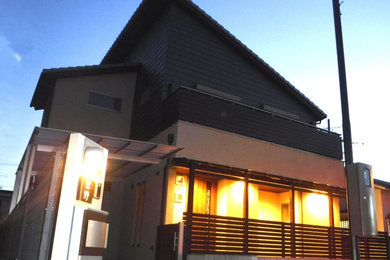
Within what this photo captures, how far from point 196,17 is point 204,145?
5815 millimetres

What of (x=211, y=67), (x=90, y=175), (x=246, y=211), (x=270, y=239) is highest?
(x=211, y=67)

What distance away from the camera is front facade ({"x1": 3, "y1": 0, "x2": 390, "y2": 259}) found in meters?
11.2

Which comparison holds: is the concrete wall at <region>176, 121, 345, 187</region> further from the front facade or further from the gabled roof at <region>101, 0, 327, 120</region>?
the gabled roof at <region>101, 0, 327, 120</region>

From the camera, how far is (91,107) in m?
14.5

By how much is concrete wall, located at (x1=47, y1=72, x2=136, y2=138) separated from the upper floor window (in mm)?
122

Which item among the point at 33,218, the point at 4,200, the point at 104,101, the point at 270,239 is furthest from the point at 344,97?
the point at 4,200

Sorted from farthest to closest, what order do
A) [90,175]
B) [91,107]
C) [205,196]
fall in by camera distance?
[91,107] → [205,196] → [90,175]

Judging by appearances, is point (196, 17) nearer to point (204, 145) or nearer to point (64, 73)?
point (64, 73)

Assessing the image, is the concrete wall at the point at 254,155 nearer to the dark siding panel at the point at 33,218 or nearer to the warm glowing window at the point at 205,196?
the warm glowing window at the point at 205,196

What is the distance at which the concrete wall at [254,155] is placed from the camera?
1165cm

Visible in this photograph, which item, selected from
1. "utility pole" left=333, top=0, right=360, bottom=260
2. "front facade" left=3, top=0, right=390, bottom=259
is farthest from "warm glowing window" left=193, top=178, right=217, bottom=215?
"utility pole" left=333, top=0, right=360, bottom=260

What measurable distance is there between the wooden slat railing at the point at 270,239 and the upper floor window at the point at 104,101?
21.3 ft

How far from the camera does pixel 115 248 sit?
13.8 m

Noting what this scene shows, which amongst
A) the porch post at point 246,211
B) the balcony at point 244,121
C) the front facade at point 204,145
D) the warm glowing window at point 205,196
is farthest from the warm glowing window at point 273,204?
the porch post at point 246,211
